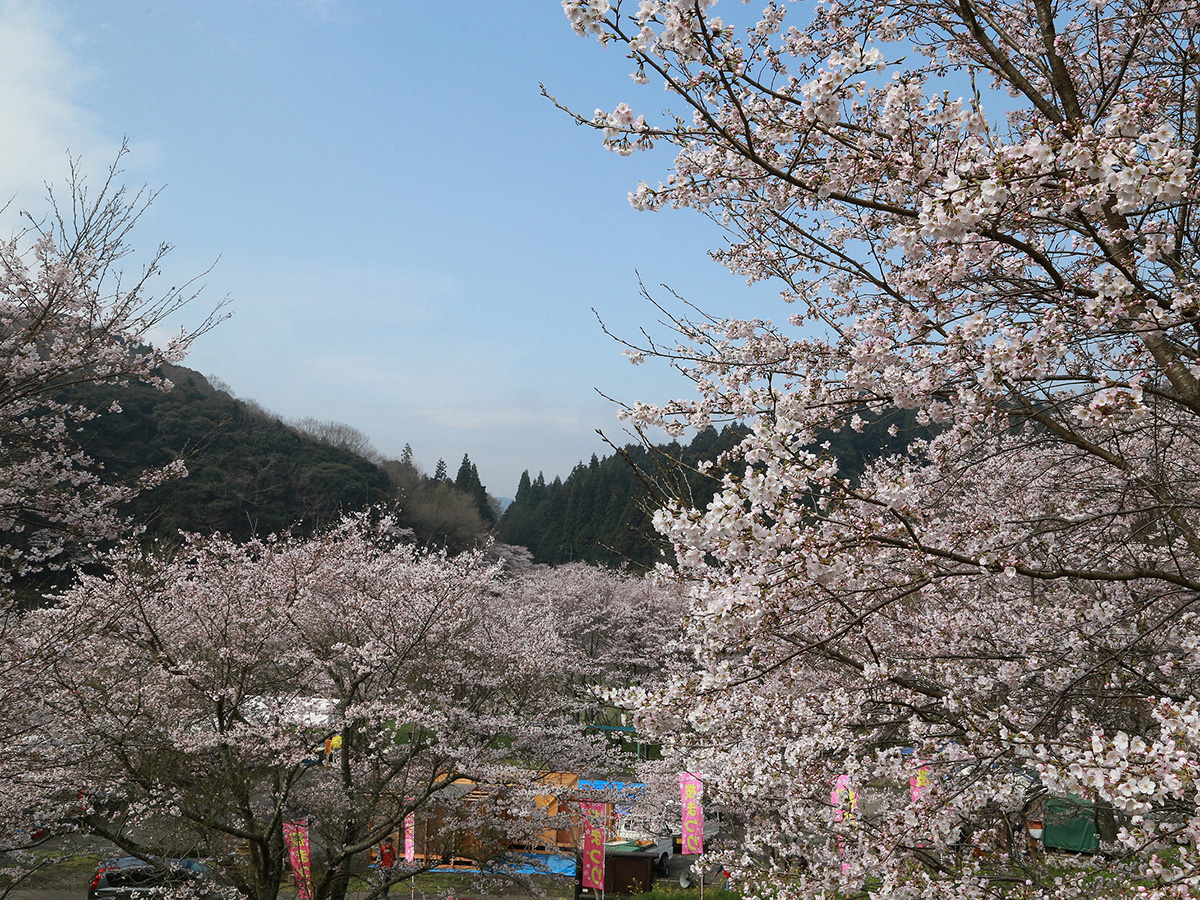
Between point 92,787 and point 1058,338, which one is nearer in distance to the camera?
point 1058,338

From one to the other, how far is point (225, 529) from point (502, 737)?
2226 centimetres

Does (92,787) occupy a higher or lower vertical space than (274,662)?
lower

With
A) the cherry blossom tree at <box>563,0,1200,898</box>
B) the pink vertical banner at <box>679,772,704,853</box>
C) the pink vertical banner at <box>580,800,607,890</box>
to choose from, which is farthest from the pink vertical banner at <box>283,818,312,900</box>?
the cherry blossom tree at <box>563,0,1200,898</box>

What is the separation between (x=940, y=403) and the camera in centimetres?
324

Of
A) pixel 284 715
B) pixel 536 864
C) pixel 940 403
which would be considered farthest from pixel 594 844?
pixel 940 403

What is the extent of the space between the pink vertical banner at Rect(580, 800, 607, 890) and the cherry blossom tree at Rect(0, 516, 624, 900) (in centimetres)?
65

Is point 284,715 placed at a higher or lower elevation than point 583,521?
lower

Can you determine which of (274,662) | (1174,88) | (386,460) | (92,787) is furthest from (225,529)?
(1174,88)

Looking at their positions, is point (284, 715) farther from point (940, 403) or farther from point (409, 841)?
point (940, 403)

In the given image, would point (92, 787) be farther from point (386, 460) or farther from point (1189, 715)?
point (386, 460)

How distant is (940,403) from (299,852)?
906cm

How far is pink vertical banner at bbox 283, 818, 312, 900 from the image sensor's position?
865 centimetres

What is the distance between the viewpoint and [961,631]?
5.45m

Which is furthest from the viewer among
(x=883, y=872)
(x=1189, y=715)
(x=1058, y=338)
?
(x=883, y=872)
